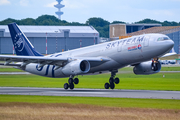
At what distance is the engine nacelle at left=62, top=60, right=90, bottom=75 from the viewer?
114 ft

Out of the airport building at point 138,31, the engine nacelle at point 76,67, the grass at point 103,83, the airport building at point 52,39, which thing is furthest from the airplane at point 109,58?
the airport building at point 138,31

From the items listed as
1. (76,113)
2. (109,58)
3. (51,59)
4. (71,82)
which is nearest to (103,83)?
(71,82)

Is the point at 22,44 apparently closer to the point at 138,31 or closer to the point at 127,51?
the point at 127,51

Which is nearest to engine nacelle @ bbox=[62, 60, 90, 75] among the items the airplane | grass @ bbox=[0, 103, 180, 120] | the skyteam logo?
the airplane

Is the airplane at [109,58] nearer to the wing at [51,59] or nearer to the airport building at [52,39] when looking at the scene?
the wing at [51,59]

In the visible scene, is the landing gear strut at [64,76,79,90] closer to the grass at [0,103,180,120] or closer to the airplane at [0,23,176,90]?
the airplane at [0,23,176,90]

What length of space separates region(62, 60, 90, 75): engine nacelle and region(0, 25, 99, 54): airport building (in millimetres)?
91403

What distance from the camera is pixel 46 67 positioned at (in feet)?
136

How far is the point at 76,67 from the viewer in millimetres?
34875

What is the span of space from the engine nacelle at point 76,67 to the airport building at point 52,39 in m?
91.4

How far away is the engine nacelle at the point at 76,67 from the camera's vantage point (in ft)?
114

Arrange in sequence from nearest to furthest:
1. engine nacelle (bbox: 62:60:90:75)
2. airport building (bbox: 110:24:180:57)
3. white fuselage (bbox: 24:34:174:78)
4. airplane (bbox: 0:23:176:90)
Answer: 1. white fuselage (bbox: 24:34:174:78)
2. airplane (bbox: 0:23:176:90)
3. engine nacelle (bbox: 62:60:90:75)
4. airport building (bbox: 110:24:180:57)

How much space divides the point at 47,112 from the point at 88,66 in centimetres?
1621

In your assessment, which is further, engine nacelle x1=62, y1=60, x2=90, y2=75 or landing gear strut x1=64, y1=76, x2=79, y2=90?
landing gear strut x1=64, y1=76, x2=79, y2=90
